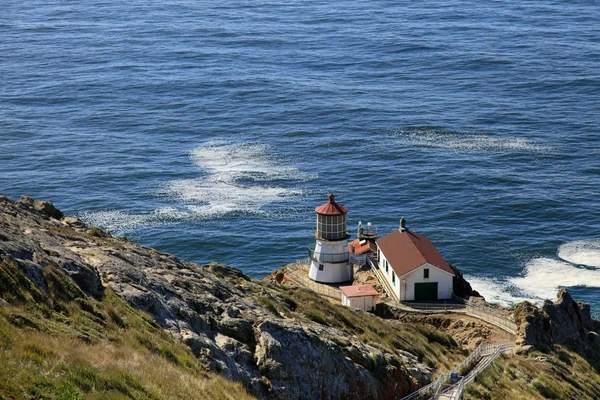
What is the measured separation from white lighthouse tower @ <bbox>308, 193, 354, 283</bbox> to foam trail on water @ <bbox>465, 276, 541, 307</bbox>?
44.5 feet

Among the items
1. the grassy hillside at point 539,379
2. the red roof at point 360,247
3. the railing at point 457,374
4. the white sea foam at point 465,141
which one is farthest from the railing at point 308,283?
the white sea foam at point 465,141

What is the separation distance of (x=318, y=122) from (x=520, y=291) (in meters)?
50.6

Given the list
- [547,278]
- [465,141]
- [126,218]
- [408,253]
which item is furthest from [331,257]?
[465,141]

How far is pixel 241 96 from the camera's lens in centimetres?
12550

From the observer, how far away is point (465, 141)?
10238 cm

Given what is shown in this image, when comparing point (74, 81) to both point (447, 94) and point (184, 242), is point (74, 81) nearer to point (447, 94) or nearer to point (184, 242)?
point (447, 94)

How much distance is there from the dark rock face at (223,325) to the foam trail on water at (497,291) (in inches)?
1317

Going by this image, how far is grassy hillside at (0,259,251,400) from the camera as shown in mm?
17516

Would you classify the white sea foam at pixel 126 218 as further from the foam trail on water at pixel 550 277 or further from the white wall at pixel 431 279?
the white wall at pixel 431 279

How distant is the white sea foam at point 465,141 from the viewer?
9975 centimetres

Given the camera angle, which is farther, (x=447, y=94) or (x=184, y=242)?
(x=447, y=94)

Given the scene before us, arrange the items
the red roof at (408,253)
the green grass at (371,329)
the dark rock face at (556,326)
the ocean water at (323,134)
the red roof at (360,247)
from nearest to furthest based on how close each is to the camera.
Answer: the green grass at (371,329) < the dark rock face at (556,326) < the red roof at (408,253) < the red roof at (360,247) < the ocean water at (323,134)

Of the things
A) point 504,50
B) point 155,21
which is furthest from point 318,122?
point 155,21

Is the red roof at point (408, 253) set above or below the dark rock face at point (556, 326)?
above
